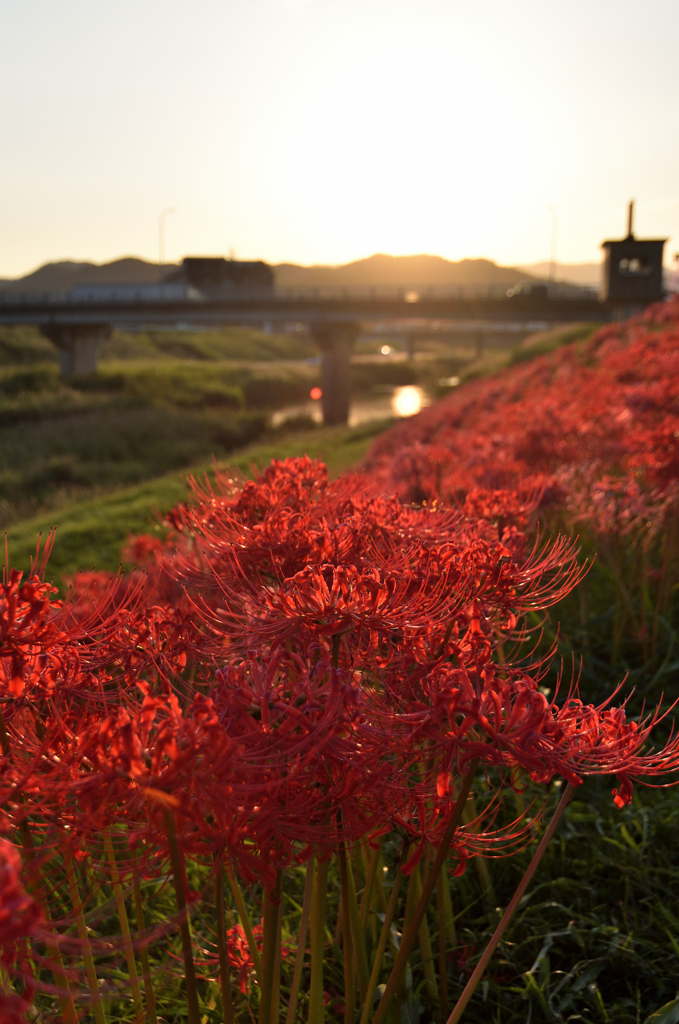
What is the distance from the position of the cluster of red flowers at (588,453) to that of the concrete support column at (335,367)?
114ft

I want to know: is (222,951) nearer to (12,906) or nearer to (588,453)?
(12,906)

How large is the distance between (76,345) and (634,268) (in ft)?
116

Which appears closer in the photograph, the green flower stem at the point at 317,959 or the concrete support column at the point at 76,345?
the green flower stem at the point at 317,959

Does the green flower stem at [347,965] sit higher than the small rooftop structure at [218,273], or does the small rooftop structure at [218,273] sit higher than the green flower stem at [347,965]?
the small rooftop structure at [218,273]

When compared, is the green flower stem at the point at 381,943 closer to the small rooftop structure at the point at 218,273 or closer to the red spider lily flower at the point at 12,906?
the red spider lily flower at the point at 12,906

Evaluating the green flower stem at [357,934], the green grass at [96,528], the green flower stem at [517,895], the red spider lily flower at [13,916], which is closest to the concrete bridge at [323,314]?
the green grass at [96,528]

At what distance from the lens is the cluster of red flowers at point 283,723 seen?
3.56 feet

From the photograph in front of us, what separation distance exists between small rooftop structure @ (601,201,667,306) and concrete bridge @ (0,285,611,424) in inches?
62.7

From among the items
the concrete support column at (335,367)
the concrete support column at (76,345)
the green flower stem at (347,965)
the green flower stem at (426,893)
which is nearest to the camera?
the green flower stem at (426,893)

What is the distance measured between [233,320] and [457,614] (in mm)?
50022

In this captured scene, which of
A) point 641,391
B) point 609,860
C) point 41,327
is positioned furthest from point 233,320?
point 609,860

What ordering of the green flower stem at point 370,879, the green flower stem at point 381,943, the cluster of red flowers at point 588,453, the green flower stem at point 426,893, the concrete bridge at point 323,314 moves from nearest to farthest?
the green flower stem at point 426,893 → the green flower stem at point 381,943 → the green flower stem at point 370,879 → the cluster of red flowers at point 588,453 → the concrete bridge at point 323,314

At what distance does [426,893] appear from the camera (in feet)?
4.40

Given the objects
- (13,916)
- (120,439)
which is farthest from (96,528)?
(120,439)
